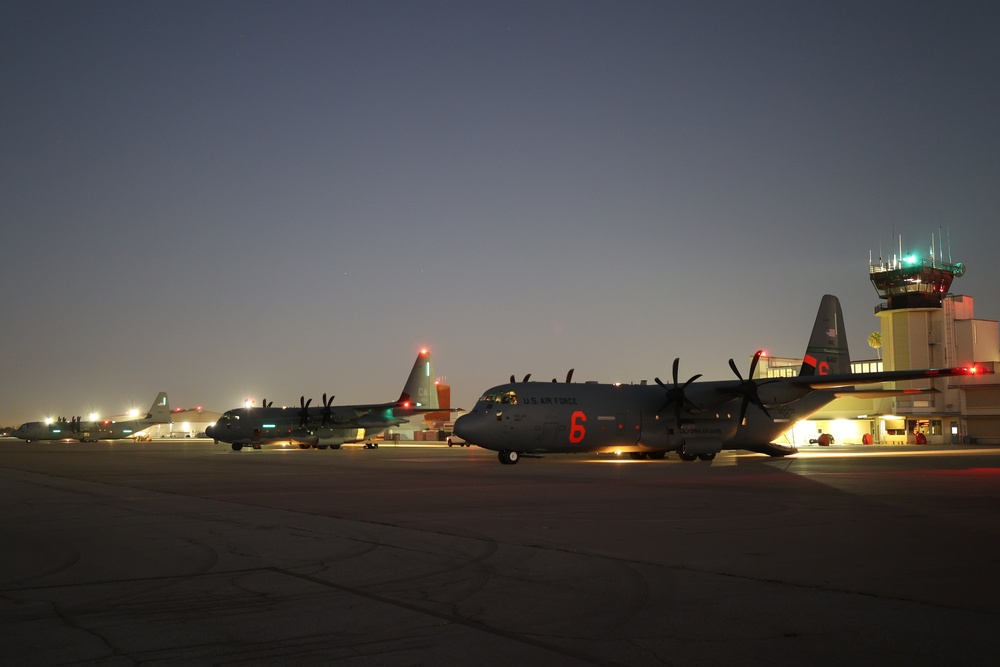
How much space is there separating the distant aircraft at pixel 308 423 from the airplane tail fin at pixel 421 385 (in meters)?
1.74

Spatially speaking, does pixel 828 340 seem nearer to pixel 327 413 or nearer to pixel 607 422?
pixel 607 422

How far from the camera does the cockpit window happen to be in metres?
32.5

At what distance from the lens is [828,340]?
42.2m

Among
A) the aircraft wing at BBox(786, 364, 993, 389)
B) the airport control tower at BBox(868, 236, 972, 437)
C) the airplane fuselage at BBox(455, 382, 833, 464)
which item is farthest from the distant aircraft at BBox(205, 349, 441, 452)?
the airport control tower at BBox(868, 236, 972, 437)

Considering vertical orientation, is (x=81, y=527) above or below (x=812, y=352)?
below

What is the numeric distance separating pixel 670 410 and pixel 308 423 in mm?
29188

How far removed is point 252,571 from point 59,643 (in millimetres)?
3012

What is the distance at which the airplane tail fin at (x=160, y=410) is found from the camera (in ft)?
323

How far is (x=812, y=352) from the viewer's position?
41.7m

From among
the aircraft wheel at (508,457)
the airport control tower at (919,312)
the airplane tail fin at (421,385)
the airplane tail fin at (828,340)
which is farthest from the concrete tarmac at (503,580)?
the airport control tower at (919,312)

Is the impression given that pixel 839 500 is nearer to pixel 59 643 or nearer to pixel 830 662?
pixel 830 662

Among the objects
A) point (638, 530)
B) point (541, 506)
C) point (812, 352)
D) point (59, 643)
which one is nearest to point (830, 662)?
point (59, 643)

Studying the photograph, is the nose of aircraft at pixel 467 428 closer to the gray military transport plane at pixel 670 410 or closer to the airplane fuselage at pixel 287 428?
the gray military transport plane at pixel 670 410

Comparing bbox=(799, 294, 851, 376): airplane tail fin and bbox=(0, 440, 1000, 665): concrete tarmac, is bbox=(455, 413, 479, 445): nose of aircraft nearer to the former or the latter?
bbox=(0, 440, 1000, 665): concrete tarmac
